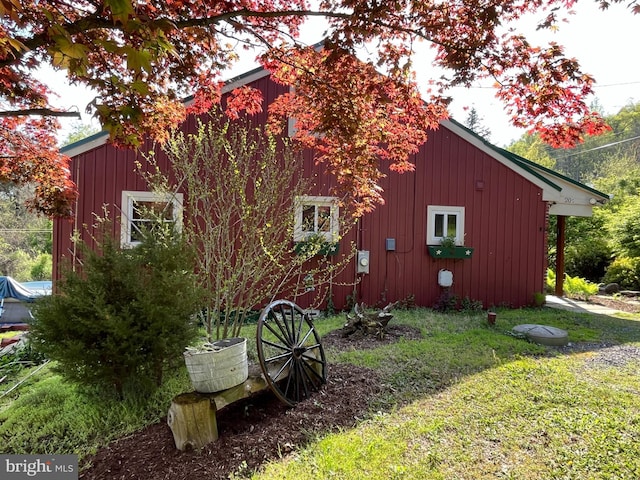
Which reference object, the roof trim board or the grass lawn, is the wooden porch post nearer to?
the roof trim board

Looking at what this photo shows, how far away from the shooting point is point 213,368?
254 centimetres

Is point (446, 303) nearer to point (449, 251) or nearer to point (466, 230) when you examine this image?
point (449, 251)

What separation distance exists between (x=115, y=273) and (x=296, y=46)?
296 cm

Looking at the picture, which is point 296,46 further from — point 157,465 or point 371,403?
point 157,465

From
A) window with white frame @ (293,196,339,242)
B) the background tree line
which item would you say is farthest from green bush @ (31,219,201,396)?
the background tree line

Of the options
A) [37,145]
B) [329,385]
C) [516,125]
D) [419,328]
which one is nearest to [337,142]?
[516,125]

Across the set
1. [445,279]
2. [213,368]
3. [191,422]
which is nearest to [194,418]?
[191,422]

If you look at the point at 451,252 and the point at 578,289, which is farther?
the point at 578,289

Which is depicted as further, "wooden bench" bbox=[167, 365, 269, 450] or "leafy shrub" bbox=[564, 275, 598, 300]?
"leafy shrub" bbox=[564, 275, 598, 300]

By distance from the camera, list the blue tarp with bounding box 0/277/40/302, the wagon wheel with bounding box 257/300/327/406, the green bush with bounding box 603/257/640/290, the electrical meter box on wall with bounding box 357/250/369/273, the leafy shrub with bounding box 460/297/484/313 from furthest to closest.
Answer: the green bush with bounding box 603/257/640/290 → the blue tarp with bounding box 0/277/40/302 → the leafy shrub with bounding box 460/297/484/313 → the electrical meter box on wall with bounding box 357/250/369/273 → the wagon wheel with bounding box 257/300/327/406

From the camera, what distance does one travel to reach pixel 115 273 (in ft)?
9.41

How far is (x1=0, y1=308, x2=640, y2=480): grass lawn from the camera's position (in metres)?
2.20
